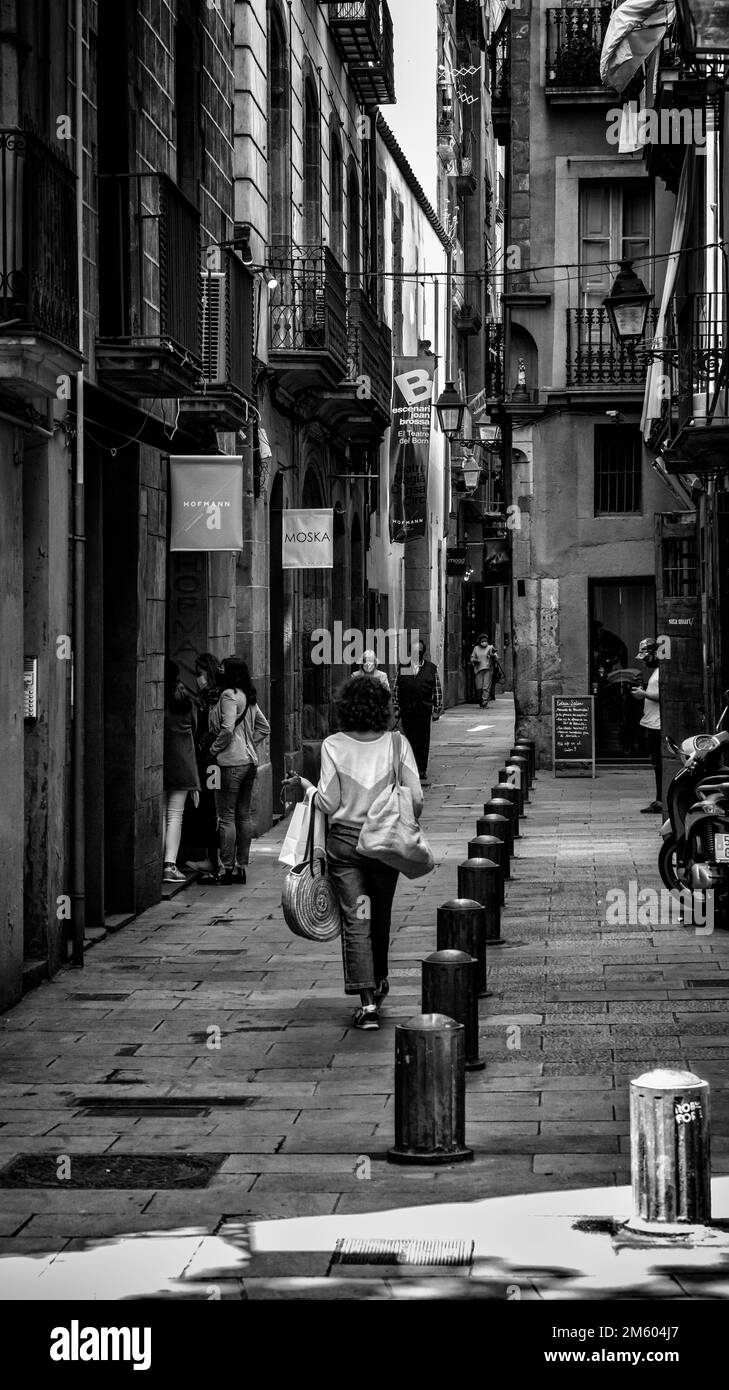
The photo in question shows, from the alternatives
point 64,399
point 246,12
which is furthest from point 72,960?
point 246,12

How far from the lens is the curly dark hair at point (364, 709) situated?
1053cm

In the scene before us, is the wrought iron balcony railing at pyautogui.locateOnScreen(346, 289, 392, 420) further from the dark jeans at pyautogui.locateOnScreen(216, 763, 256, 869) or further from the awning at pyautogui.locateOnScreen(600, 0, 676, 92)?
the dark jeans at pyautogui.locateOnScreen(216, 763, 256, 869)

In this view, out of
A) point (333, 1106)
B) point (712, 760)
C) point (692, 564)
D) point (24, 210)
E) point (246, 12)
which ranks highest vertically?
point (246, 12)

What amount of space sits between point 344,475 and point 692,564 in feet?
33.8

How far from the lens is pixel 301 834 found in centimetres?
1030

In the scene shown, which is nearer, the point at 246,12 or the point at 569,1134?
the point at 569,1134

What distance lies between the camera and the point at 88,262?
507 inches

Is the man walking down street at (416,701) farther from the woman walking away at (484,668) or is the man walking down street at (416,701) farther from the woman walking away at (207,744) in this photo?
the woman walking away at (484,668)

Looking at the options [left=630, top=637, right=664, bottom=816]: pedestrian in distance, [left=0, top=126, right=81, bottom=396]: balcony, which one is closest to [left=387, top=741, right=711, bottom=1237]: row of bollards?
[left=0, top=126, right=81, bottom=396]: balcony

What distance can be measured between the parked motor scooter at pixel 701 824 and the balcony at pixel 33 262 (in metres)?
5.29

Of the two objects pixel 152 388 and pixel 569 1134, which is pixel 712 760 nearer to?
pixel 152 388

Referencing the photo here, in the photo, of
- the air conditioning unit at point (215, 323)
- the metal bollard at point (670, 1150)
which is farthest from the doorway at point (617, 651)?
→ the metal bollard at point (670, 1150)

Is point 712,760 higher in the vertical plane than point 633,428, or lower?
lower

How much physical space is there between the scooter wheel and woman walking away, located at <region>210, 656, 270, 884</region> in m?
3.35
